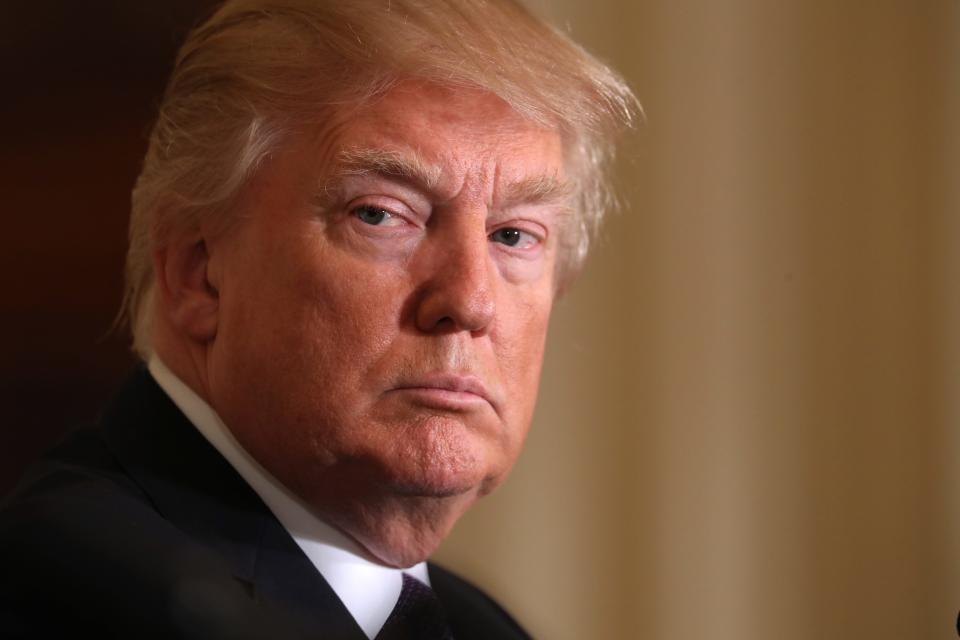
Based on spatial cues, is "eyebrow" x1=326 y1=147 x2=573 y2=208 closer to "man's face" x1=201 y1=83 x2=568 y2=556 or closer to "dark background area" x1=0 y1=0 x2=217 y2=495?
"man's face" x1=201 y1=83 x2=568 y2=556

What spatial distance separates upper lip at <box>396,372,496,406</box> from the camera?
1.05m

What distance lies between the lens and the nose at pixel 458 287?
41.2 inches

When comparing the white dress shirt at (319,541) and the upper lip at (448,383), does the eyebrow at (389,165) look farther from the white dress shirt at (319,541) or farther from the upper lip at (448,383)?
the white dress shirt at (319,541)

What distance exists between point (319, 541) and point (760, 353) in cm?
71

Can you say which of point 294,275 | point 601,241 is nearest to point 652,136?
point 601,241

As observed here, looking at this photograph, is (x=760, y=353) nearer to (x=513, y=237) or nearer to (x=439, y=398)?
(x=513, y=237)

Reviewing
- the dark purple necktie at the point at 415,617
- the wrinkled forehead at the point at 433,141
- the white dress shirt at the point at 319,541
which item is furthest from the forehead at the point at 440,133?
the dark purple necktie at the point at 415,617

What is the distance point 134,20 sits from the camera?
1.46 meters

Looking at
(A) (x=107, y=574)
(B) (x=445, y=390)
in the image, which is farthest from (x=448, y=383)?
(A) (x=107, y=574)

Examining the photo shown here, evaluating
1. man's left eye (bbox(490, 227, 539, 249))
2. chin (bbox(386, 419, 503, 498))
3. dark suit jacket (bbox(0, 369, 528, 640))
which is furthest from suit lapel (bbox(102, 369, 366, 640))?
man's left eye (bbox(490, 227, 539, 249))

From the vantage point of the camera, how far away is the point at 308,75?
3.61 ft

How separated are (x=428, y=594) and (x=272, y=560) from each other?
0.66ft

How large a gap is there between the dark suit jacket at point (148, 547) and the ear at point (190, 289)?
0.23 ft

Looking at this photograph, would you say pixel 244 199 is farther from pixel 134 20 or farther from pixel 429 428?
pixel 134 20
